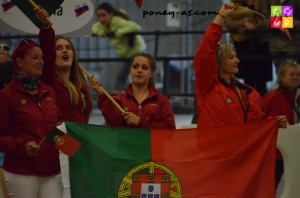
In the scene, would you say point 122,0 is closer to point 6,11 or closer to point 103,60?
point 103,60

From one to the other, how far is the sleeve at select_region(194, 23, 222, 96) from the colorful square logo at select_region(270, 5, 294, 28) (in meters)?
1.84

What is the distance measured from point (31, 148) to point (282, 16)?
3266 millimetres

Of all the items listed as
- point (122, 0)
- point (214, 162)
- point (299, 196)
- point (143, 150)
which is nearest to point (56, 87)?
point (143, 150)

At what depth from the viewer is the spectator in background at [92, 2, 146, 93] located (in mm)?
10605

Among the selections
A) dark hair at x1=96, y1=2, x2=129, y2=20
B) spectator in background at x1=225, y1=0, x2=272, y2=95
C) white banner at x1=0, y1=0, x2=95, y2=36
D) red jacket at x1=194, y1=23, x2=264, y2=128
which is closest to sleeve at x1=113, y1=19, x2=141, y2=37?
dark hair at x1=96, y1=2, x2=129, y2=20

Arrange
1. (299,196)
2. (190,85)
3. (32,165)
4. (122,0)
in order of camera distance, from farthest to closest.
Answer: (122,0), (190,85), (299,196), (32,165)

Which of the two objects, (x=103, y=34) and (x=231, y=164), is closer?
(x=231, y=164)

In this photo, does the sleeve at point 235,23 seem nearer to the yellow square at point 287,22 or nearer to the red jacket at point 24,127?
the yellow square at point 287,22

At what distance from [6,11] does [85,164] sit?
4.64 feet

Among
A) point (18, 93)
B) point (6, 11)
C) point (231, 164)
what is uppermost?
point (6, 11)

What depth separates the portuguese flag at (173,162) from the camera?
5.47 meters

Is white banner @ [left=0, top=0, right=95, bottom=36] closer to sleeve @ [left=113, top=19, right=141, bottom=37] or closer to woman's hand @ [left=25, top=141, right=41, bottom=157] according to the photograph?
woman's hand @ [left=25, top=141, right=41, bottom=157]

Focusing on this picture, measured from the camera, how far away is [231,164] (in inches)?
222

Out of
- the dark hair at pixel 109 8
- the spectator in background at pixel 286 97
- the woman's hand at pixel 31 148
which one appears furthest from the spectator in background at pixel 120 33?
the woman's hand at pixel 31 148
